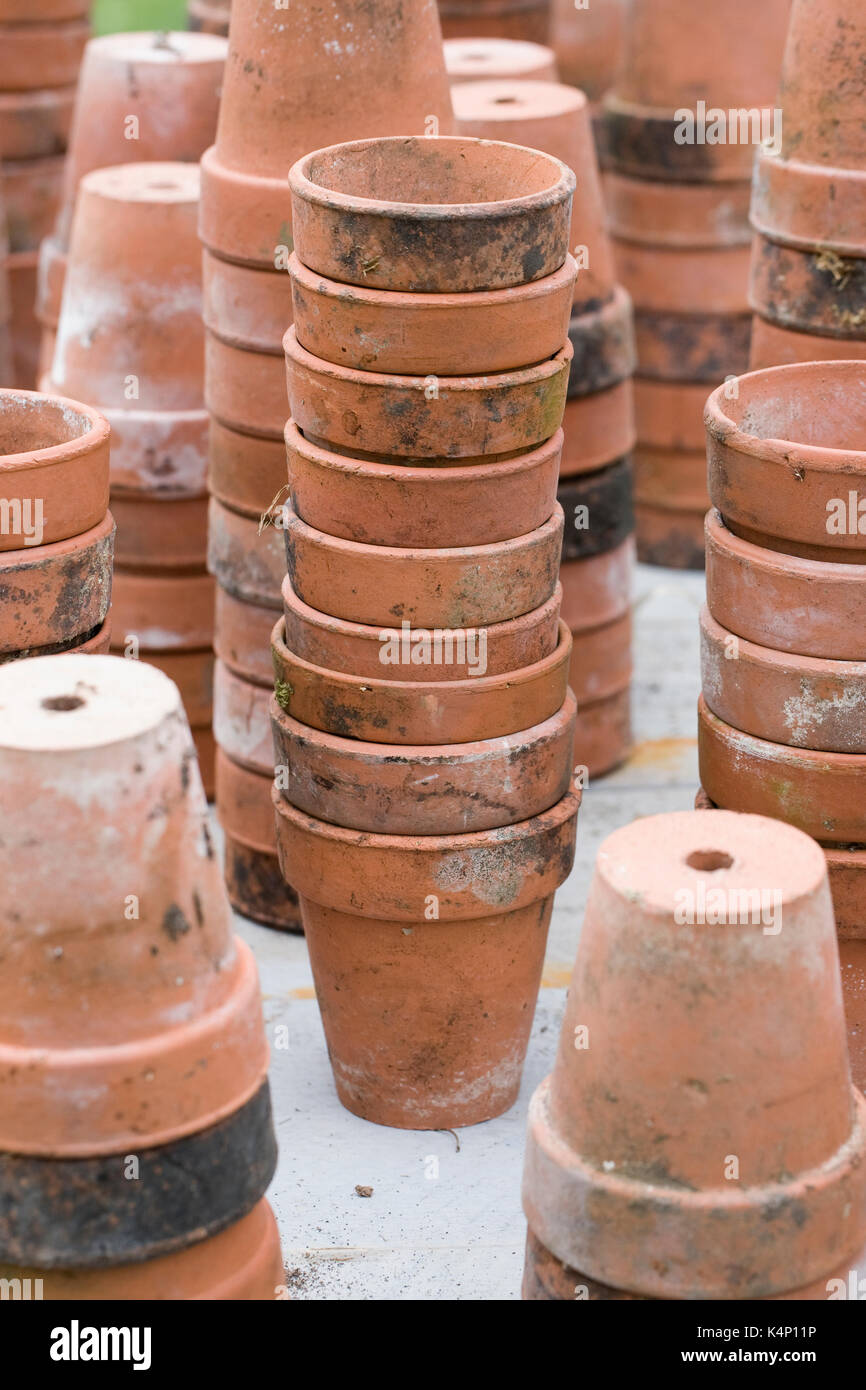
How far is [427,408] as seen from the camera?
5.47 metres

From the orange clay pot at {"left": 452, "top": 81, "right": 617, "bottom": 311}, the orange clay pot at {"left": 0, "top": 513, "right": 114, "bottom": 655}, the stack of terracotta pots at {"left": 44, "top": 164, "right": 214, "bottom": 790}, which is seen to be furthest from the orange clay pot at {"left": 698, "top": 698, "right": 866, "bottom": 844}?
the stack of terracotta pots at {"left": 44, "top": 164, "right": 214, "bottom": 790}

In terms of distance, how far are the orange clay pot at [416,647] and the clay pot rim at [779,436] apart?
695mm

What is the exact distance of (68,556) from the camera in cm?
570

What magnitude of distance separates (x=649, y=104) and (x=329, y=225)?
15.1 feet

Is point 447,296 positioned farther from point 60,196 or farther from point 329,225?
point 60,196

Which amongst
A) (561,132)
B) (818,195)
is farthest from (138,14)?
(818,195)

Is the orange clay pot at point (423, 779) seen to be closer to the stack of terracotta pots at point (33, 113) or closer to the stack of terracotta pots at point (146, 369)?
the stack of terracotta pots at point (146, 369)

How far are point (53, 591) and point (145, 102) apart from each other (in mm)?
3157

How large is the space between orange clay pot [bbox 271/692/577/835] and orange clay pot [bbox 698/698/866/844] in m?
0.50

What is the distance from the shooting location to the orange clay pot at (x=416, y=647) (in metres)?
5.71

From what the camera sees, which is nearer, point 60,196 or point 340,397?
point 340,397

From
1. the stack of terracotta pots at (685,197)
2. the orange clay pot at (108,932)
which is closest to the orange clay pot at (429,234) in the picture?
the orange clay pot at (108,932)

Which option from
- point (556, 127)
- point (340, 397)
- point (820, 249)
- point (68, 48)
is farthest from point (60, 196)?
point (340, 397)

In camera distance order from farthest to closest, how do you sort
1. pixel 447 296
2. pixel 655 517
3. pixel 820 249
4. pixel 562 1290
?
pixel 655 517 < pixel 820 249 < pixel 447 296 < pixel 562 1290
